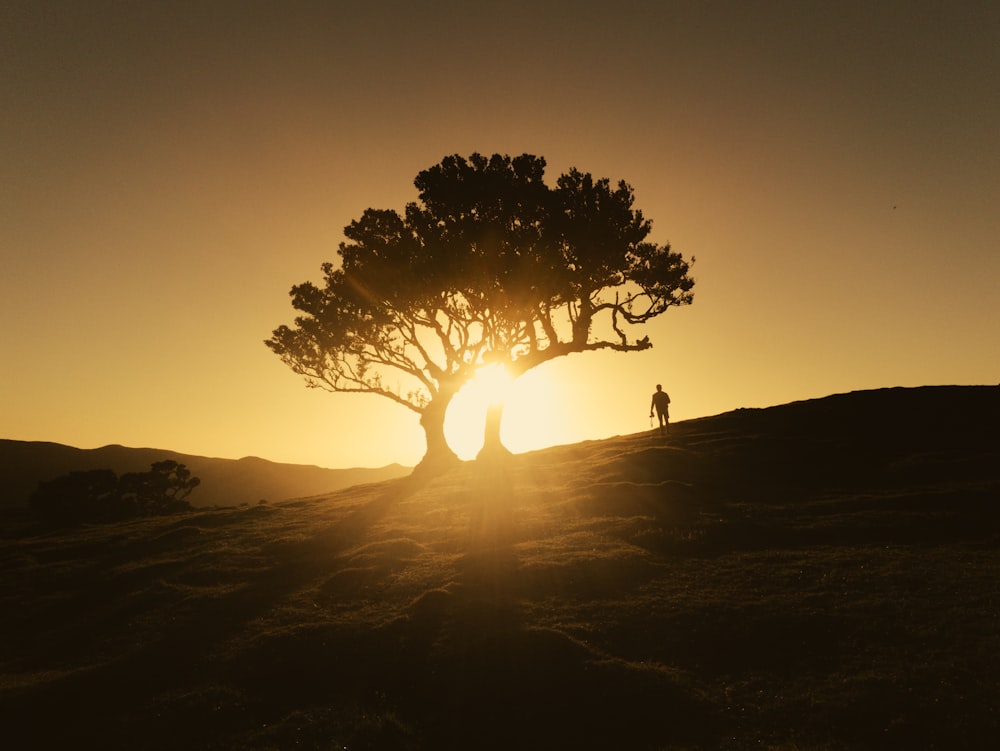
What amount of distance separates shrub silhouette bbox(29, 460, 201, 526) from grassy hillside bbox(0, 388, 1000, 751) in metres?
29.7

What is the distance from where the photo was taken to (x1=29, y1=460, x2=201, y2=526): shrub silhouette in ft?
188

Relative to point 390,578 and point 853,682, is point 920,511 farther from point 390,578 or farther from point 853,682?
point 390,578

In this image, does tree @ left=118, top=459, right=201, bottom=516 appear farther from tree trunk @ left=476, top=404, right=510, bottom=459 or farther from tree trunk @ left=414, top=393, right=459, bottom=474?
tree trunk @ left=476, top=404, right=510, bottom=459

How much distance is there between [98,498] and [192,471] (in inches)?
4257

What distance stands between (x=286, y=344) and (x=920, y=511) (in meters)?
43.0

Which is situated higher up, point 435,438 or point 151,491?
point 435,438

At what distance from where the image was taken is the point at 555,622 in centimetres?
1672

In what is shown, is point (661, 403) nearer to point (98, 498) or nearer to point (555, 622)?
point (555, 622)

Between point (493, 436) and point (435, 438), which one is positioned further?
point (435, 438)

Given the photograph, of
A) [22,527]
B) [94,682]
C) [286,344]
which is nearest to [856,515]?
[94,682]

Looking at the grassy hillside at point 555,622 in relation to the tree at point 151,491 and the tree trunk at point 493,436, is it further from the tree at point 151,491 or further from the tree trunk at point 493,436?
the tree at point 151,491

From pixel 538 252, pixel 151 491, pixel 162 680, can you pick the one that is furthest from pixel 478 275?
pixel 151 491

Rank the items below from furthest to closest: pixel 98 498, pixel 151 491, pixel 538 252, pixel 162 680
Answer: pixel 151 491
pixel 98 498
pixel 538 252
pixel 162 680

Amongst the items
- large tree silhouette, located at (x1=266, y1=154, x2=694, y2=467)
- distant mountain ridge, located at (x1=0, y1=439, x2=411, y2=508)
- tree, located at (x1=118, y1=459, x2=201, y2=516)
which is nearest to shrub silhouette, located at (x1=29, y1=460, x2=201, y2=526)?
tree, located at (x1=118, y1=459, x2=201, y2=516)
